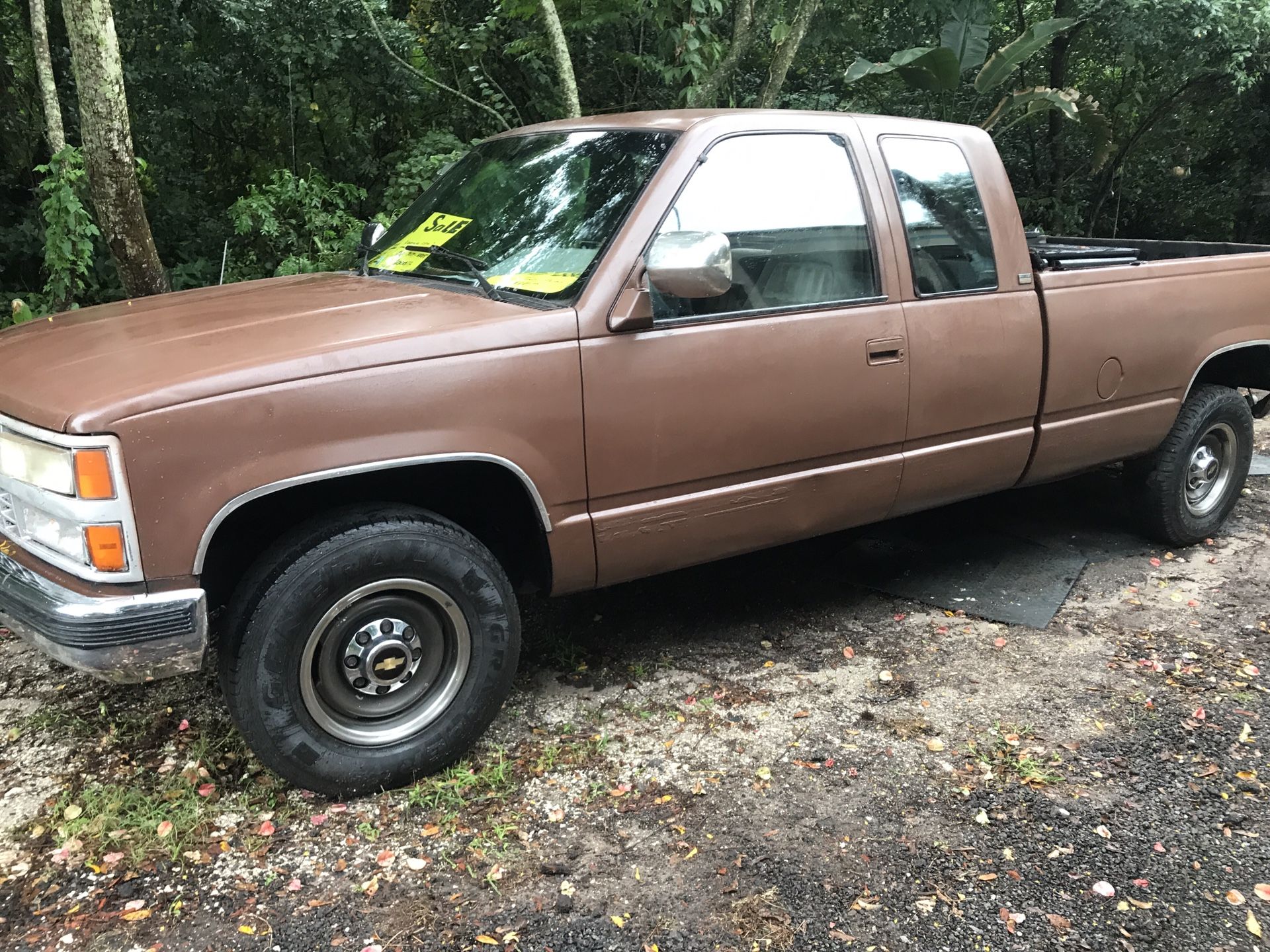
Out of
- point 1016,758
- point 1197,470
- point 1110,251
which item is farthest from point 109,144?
point 1197,470

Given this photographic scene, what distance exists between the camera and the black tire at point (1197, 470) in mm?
4848

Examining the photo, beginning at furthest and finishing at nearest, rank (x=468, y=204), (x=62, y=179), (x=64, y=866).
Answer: (x=62, y=179)
(x=468, y=204)
(x=64, y=866)

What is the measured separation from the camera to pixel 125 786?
9.82 feet

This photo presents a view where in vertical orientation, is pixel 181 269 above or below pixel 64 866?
above

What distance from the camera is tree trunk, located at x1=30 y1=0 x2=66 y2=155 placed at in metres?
7.08

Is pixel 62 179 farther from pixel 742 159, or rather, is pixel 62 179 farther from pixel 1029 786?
pixel 1029 786

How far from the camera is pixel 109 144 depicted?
523 centimetres

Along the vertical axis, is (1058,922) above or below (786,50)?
below

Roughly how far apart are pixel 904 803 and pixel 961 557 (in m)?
2.20

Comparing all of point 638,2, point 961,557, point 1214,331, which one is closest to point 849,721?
point 961,557

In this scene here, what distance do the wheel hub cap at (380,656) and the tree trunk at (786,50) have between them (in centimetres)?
657

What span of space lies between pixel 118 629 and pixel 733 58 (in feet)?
23.4

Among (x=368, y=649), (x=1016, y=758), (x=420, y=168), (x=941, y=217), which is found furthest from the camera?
(x=420, y=168)

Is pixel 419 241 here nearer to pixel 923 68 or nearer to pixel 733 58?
pixel 733 58
